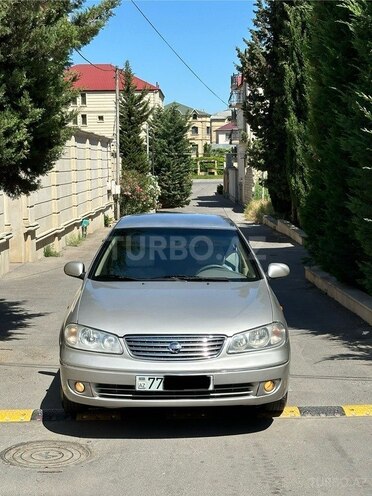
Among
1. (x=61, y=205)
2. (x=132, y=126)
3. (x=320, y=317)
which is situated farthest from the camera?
(x=132, y=126)

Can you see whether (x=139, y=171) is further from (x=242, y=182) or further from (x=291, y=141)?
(x=291, y=141)

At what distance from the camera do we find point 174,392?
5.12 metres

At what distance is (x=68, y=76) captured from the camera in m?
8.05

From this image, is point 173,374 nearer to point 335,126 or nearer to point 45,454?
point 45,454

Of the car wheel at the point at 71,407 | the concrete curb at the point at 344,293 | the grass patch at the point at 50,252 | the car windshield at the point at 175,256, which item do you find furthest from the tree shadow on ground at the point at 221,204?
the car wheel at the point at 71,407

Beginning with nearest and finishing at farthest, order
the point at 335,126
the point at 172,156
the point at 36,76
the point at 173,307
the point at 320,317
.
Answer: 1. the point at 173,307
2. the point at 36,76
3. the point at 320,317
4. the point at 335,126
5. the point at 172,156

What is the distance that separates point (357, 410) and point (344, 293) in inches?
196

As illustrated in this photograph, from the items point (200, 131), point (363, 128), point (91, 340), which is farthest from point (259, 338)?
point (200, 131)

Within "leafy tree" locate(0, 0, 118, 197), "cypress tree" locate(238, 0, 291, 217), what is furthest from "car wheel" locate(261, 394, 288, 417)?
"cypress tree" locate(238, 0, 291, 217)

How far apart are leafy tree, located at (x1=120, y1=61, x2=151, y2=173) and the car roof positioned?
39.4m

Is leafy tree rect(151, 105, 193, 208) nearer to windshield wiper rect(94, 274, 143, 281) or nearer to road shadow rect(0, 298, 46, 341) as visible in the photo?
road shadow rect(0, 298, 46, 341)

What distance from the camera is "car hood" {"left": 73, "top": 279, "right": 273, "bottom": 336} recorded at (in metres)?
5.23

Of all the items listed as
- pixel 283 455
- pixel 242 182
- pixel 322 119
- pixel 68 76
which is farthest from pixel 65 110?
pixel 242 182

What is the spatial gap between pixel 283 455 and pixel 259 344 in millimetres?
798
